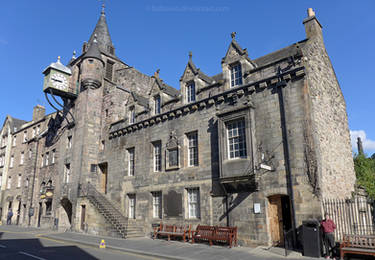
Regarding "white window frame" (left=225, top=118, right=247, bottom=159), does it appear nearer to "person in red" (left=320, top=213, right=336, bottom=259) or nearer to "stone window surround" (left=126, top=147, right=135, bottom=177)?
"person in red" (left=320, top=213, right=336, bottom=259)

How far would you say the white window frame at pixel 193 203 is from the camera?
15.9 m

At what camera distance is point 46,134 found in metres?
29.5

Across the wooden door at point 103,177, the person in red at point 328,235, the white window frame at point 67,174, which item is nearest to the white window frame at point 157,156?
the wooden door at point 103,177

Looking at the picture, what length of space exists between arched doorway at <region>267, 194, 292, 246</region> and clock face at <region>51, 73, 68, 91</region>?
19.7 meters

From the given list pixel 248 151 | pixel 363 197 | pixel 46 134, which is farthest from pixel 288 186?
pixel 46 134

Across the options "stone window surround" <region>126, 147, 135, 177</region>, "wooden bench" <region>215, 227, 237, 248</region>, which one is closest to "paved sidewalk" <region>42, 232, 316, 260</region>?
"wooden bench" <region>215, 227, 237, 248</region>

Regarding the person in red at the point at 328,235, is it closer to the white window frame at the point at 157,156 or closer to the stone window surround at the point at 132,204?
the white window frame at the point at 157,156

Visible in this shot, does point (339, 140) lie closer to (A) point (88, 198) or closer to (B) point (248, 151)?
(B) point (248, 151)

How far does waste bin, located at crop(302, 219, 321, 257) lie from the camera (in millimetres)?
10555

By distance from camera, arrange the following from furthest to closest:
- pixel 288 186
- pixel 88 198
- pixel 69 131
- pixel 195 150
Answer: pixel 69 131 → pixel 88 198 → pixel 195 150 → pixel 288 186

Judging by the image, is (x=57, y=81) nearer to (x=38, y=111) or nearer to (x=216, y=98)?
(x=38, y=111)

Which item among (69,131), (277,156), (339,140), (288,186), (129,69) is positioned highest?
(129,69)

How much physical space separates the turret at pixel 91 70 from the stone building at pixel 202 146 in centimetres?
9

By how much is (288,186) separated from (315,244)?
8.48 ft
